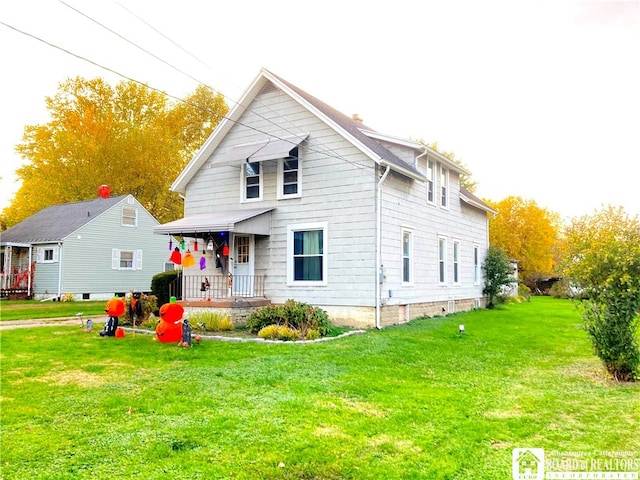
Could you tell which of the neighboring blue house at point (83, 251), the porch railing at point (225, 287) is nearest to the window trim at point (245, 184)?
the porch railing at point (225, 287)

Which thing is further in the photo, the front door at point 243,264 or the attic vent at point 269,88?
the attic vent at point 269,88

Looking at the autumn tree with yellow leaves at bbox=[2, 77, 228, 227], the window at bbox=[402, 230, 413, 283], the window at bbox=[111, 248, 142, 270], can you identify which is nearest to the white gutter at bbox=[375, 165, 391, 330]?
the window at bbox=[402, 230, 413, 283]

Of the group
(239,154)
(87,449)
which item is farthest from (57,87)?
(87,449)

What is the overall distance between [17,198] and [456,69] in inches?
1528

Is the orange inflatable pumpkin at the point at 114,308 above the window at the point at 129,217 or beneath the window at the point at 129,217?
beneath

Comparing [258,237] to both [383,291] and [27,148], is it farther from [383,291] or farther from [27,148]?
[27,148]

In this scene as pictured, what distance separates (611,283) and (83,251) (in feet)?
82.0

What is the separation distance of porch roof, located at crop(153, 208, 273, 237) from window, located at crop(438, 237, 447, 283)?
22.5 feet

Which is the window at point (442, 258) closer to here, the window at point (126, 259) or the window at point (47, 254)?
the window at point (126, 259)

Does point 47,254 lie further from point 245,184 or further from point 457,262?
point 457,262

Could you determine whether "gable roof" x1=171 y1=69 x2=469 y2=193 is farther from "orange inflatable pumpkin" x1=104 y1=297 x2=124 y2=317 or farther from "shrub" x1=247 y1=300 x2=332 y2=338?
"orange inflatable pumpkin" x1=104 y1=297 x2=124 y2=317

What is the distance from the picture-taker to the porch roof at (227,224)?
12766 mm

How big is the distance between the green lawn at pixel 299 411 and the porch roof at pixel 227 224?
163 inches

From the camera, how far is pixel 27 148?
110 ft
